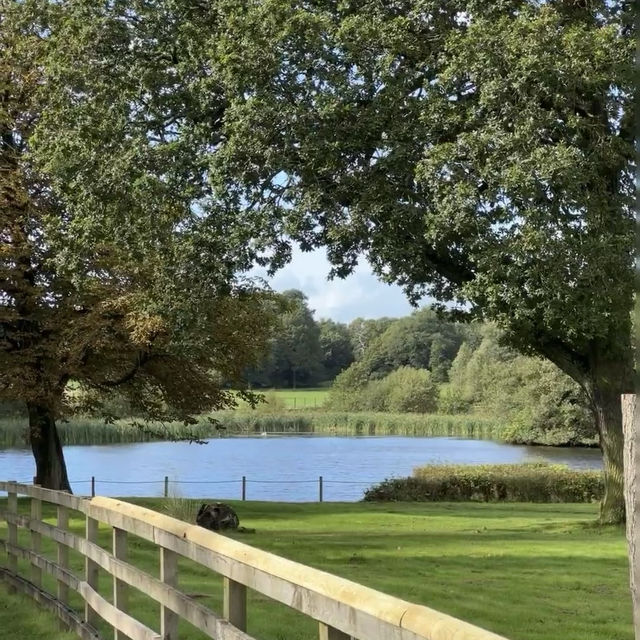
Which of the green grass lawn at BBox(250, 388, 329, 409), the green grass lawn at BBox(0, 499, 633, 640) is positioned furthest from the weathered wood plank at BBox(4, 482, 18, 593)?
the green grass lawn at BBox(250, 388, 329, 409)

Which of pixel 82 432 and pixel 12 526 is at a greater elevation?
pixel 12 526

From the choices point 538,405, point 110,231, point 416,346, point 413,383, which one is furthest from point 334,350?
A: point 110,231

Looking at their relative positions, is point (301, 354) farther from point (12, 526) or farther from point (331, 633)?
point (331, 633)

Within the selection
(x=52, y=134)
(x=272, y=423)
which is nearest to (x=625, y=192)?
(x=52, y=134)

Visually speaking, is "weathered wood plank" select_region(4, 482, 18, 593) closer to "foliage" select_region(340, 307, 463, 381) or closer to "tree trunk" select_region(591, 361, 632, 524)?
"tree trunk" select_region(591, 361, 632, 524)

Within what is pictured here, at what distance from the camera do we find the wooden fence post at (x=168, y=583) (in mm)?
4582

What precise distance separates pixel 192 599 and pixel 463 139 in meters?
8.82

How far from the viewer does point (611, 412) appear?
47.8ft

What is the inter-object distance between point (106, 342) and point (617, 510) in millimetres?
10648

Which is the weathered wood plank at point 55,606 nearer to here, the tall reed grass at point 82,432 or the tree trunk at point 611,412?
the tree trunk at point 611,412

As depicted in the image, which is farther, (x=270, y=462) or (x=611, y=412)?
(x=270, y=462)

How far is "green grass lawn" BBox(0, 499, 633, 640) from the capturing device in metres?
7.19

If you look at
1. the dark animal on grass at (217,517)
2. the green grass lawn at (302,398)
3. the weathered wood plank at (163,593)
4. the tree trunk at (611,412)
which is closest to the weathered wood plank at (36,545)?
the weathered wood plank at (163,593)

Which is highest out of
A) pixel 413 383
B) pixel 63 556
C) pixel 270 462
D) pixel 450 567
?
pixel 413 383
